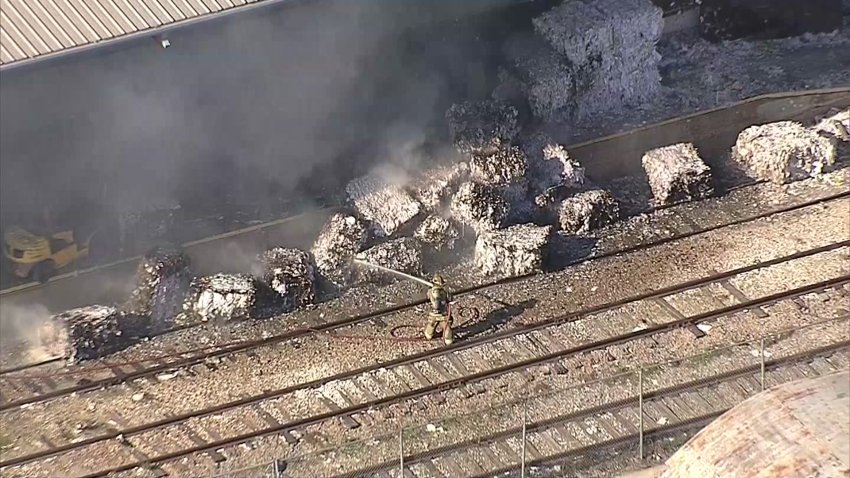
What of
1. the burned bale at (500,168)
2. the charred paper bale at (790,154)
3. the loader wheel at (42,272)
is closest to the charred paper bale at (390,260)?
the burned bale at (500,168)

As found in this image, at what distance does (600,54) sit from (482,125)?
13.2 feet

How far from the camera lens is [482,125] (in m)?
26.5

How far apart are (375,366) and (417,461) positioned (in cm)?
273

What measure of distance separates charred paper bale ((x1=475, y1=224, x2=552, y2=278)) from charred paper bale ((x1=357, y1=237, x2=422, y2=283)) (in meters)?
1.37

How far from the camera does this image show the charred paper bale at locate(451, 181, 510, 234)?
2472 centimetres

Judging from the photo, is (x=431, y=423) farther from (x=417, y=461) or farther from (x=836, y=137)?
(x=836, y=137)

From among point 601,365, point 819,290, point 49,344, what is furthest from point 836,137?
point 49,344

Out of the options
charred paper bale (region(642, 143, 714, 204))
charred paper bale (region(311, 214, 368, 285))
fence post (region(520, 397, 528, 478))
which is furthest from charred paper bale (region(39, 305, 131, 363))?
charred paper bale (region(642, 143, 714, 204))

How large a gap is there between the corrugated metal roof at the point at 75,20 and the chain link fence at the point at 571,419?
30.4ft

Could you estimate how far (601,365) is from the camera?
2134 centimetres

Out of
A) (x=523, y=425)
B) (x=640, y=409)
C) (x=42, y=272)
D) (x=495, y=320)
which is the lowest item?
(x=640, y=409)

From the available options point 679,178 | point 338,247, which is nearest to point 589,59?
point 679,178

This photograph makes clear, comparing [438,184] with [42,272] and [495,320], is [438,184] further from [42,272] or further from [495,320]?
[42,272]

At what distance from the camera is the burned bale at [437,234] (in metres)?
24.6
